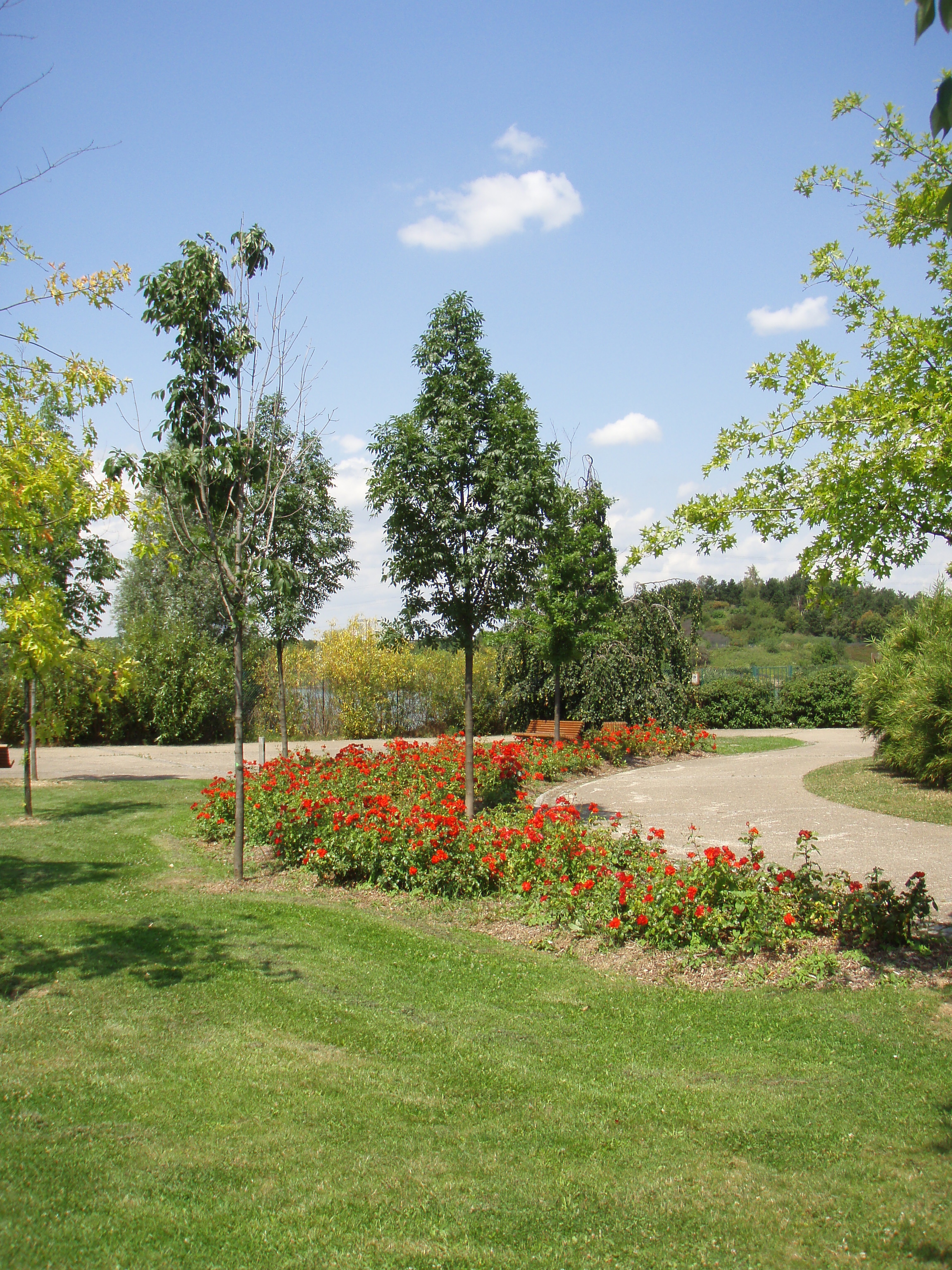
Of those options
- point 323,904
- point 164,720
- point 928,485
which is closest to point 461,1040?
point 323,904

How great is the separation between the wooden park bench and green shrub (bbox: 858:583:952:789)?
5239 mm

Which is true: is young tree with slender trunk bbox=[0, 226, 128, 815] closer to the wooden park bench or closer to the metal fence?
the wooden park bench

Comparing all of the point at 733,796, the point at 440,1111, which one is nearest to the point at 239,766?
the point at 440,1111

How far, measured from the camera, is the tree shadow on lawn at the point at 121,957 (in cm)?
488

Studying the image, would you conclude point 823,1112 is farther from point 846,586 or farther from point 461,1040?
point 846,586

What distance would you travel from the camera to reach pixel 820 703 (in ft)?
83.1

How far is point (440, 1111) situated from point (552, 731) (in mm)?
15093

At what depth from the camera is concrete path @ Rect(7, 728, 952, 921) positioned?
320 inches

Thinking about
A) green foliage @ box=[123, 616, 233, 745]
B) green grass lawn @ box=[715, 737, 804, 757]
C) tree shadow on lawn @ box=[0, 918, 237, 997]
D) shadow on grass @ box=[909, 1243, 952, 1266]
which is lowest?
Result: shadow on grass @ box=[909, 1243, 952, 1266]

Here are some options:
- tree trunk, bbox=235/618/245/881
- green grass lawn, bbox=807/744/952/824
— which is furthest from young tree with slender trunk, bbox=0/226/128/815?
green grass lawn, bbox=807/744/952/824

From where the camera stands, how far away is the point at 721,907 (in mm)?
5559

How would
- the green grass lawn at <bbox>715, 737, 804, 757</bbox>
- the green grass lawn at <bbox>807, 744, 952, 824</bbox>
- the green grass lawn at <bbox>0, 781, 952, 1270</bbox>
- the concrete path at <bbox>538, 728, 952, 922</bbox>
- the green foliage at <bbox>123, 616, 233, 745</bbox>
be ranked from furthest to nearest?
the green foliage at <bbox>123, 616, 233, 745</bbox>, the green grass lawn at <bbox>715, 737, 804, 757</bbox>, the green grass lawn at <bbox>807, 744, 952, 824</bbox>, the concrete path at <bbox>538, 728, 952, 922</bbox>, the green grass lawn at <bbox>0, 781, 952, 1270</bbox>

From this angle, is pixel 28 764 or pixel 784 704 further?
pixel 784 704

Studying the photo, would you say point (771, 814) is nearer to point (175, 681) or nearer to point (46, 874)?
point (46, 874)
